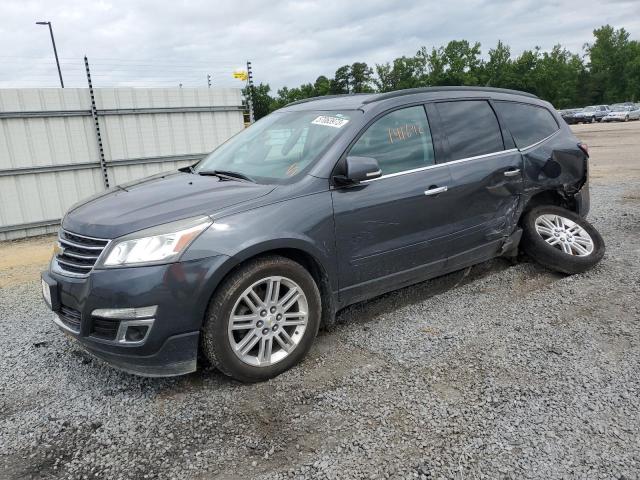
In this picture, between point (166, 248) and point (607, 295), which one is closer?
point (166, 248)

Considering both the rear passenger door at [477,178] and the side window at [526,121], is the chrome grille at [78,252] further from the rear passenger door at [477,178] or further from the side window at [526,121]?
the side window at [526,121]

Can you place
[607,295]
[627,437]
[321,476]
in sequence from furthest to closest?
[607,295] → [627,437] → [321,476]

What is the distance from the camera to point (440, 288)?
4.68m

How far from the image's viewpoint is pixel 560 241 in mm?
4883

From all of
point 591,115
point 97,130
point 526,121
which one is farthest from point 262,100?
point 526,121

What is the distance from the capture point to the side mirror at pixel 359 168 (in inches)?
132

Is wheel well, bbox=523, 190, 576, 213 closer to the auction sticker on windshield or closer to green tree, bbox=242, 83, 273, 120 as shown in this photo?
the auction sticker on windshield

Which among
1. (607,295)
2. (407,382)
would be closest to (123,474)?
(407,382)

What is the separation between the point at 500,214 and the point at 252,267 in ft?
8.14

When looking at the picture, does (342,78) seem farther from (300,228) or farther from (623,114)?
(300,228)

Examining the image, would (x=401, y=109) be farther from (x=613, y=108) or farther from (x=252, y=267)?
(x=613, y=108)

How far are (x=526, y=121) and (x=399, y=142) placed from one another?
177 centimetres

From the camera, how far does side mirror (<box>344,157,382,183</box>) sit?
3.37 meters

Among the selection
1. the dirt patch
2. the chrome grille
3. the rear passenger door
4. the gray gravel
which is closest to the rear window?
the rear passenger door
